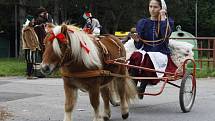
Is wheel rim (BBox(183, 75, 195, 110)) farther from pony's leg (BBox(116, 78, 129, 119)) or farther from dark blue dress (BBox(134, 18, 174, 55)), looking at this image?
pony's leg (BBox(116, 78, 129, 119))

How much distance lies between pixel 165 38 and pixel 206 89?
425 centimetres

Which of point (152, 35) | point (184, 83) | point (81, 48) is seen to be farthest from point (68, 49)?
point (184, 83)

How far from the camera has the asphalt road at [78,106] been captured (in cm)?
859

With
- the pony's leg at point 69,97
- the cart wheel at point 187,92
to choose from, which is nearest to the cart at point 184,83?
the cart wheel at point 187,92

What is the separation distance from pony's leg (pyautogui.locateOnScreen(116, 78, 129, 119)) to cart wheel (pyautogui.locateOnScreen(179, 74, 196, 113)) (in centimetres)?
111

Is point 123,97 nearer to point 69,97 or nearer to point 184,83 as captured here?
point 184,83

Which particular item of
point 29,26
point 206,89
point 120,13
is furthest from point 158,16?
point 120,13

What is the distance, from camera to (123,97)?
27.7 feet

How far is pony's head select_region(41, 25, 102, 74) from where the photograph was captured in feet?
22.3

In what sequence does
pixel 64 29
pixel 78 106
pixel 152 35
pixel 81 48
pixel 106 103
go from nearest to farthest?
pixel 64 29 → pixel 81 48 → pixel 106 103 → pixel 152 35 → pixel 78 106

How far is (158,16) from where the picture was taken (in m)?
9.40

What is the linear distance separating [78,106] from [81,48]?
9.71 feet

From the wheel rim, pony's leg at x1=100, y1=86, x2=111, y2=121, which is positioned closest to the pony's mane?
pony's leg at x1=100, y1=86, x2=111, y2=121

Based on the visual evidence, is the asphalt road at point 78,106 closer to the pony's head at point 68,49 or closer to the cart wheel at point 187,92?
the cart wheel at point 187,92
